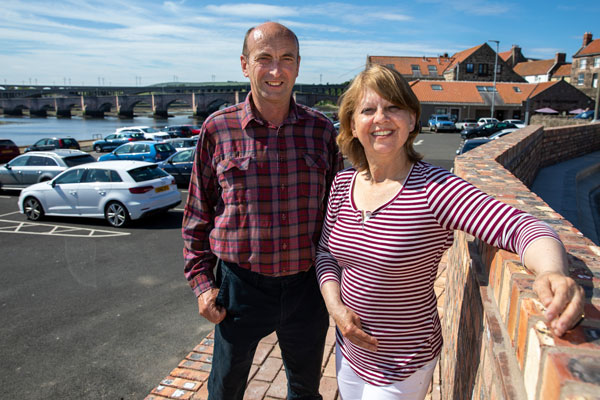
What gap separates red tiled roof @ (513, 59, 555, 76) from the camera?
76575mm

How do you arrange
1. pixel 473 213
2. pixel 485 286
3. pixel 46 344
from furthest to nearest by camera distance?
1. pixel 46 344
2. pixel 485 286
3. pixel 473 213

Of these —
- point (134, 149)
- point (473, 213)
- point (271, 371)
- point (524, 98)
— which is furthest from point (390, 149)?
point (524, 98)

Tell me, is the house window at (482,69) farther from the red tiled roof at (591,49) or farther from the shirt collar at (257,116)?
the shirt collar at (257,116)

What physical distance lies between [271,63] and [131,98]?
98587mm

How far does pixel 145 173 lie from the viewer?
33.5 ft


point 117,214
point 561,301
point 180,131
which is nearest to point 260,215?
point 561,301

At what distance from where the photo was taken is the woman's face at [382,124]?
1.74 meters

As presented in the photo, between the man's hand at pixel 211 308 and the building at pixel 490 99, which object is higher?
the building at pixel 490 99

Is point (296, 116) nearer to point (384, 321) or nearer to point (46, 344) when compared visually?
point (384, 321)

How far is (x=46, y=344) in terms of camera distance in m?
4.61

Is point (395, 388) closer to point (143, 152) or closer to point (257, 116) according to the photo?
point (257, 116)

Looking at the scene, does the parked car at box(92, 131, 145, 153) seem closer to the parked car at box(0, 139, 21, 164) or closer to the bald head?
the parked car at box(0, 139, 21, 164)

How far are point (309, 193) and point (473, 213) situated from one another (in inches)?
38.1

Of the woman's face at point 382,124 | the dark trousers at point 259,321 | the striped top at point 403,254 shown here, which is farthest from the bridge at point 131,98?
the striped top at point 403,254
